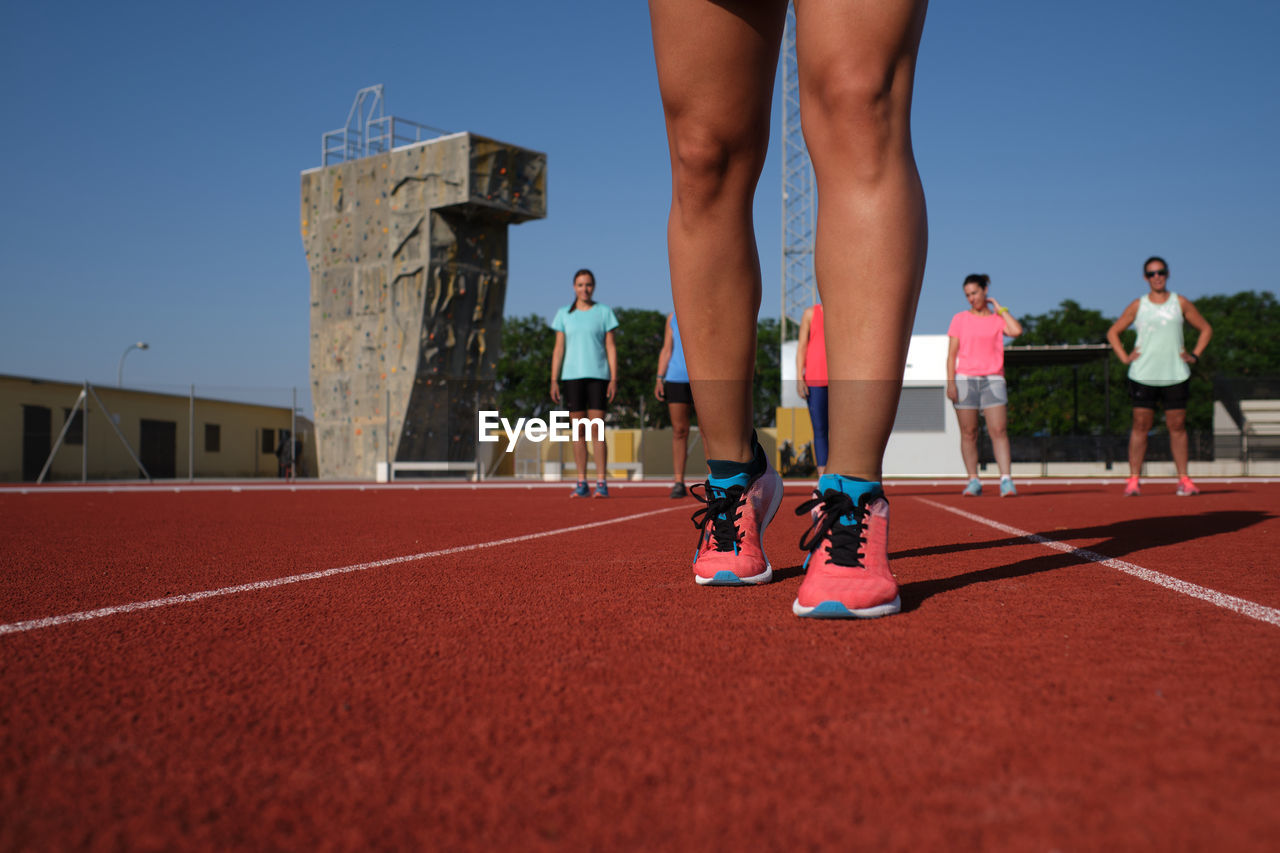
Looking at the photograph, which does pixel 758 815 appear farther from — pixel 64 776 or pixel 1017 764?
pixel 64 776

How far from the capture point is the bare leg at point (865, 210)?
195 centimetres

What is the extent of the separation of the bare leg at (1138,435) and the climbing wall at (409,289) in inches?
682

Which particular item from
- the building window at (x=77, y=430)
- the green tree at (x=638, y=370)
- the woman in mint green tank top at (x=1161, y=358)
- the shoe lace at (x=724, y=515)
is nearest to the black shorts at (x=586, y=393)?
the woman in mint green tank top at (x=1161, y=358)

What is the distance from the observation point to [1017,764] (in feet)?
3.07

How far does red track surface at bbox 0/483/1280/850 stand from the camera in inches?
32.0

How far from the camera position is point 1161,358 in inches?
315

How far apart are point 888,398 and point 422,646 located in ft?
3.55

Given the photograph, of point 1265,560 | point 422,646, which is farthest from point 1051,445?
point 422,646

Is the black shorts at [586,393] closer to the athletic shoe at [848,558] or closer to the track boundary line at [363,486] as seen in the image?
the track boundary line at [363,486]

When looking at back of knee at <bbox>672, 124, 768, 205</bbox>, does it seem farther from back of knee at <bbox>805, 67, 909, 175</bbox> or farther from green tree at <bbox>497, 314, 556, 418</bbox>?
green tree at <bbox>497, 314, 556, 418</bbox>

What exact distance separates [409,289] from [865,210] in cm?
2189

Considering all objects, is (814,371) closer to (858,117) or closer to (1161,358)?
(1161,358)

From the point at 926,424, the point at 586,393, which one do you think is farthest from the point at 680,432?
the point at 926,424

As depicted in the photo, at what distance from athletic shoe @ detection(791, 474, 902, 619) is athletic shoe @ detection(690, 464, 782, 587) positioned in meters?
0.29
